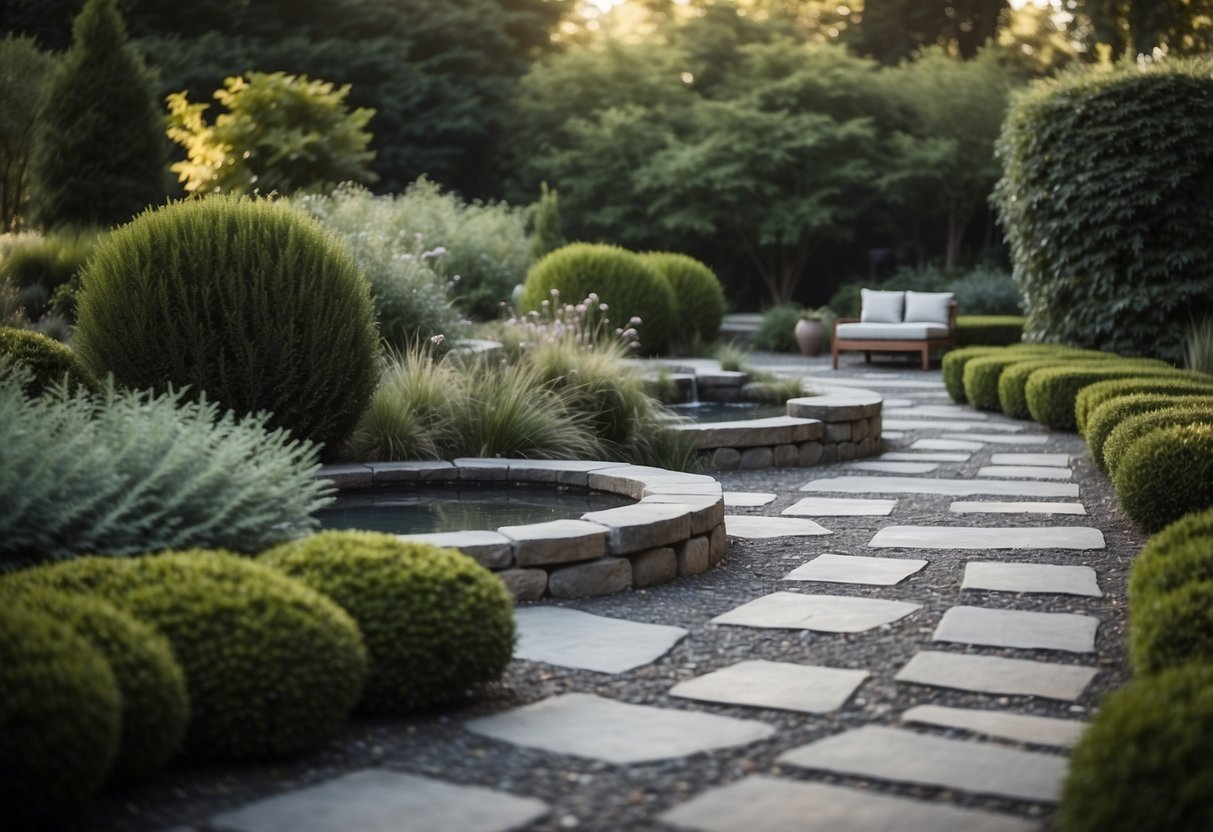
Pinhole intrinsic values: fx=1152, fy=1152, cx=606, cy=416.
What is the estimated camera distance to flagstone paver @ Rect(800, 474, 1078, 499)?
5.77 meters

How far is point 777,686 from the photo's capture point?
9.43 ft

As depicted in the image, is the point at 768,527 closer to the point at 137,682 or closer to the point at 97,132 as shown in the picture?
the point at 137,682

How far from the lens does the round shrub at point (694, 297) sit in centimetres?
1198

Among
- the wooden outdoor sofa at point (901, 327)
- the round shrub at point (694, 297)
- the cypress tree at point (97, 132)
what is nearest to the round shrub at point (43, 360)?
the cypress tree at point (97, 132)

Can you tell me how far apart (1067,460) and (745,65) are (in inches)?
702

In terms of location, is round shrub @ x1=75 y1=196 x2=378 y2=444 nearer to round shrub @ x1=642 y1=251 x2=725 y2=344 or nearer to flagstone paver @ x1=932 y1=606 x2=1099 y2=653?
flagstone paver @ x1=932 y1=606 x2=1099 y2=653

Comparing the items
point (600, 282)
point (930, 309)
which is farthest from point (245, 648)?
point (930, 309)

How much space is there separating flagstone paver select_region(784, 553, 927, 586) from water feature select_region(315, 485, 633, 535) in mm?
868

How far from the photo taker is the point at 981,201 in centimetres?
2031

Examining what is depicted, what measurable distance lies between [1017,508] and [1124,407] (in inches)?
32.3

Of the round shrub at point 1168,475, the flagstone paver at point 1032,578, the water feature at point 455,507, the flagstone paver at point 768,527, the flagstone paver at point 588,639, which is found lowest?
the flagstone paver at point 588,639

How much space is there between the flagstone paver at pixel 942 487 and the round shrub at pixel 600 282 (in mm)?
4652

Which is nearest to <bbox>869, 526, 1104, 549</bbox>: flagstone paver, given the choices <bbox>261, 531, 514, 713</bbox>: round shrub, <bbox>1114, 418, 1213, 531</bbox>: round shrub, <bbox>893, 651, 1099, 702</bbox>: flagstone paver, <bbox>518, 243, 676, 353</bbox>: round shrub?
<bbox>1114, 418, 1213, 531</bbox>: round shrub

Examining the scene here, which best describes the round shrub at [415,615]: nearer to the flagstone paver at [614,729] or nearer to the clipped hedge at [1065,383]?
the flagstone paver at [614,729]
